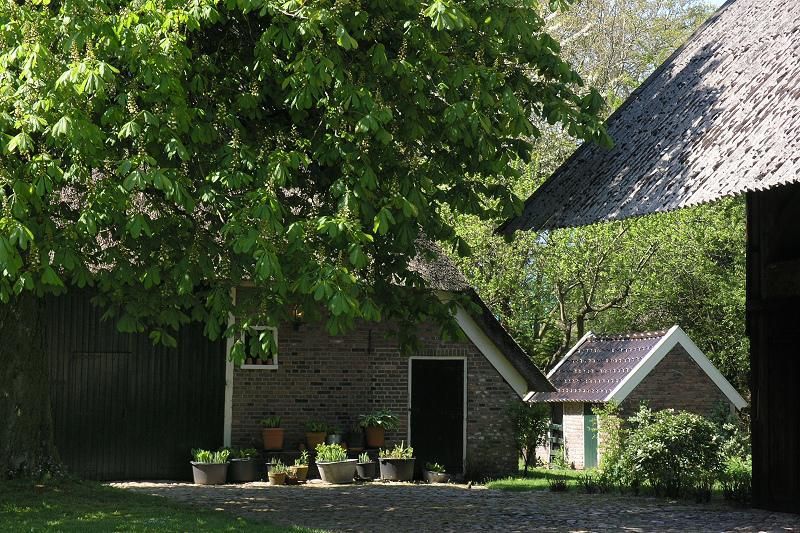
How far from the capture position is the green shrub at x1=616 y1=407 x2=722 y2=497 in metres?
14.8

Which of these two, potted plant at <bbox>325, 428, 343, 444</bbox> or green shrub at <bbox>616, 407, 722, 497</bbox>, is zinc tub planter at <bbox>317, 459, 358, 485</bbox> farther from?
green shrub at <bbox>616, 407, 722, 497</bbox>

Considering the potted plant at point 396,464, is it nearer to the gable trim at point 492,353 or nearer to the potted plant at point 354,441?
the potted plant at point 354,441

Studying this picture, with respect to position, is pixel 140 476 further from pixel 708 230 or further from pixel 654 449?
pixel 708 230

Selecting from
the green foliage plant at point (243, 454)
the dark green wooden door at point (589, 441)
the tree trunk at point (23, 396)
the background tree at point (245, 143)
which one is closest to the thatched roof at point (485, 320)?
the green foliage plant at point (243, 454)

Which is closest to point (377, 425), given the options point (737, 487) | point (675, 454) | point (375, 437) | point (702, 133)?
point (375, 437)

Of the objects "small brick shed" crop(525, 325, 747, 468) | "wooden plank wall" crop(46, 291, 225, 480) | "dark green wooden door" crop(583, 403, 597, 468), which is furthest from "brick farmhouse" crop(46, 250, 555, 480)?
"dark green wooden door" crop(583, 403, 597, 468)

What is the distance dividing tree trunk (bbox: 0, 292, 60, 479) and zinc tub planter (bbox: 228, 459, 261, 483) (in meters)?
4.21

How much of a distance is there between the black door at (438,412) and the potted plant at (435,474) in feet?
1.91

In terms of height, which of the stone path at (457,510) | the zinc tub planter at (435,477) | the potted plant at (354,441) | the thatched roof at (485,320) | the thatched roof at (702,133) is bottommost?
the stone path at (457,510)

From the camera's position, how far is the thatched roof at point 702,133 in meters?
10.5

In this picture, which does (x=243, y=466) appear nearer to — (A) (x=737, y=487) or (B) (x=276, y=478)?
(B) (x=276, y=478)

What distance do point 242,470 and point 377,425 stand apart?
227 cm

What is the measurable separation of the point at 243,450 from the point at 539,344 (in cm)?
1477

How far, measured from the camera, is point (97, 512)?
11375 millimetres
